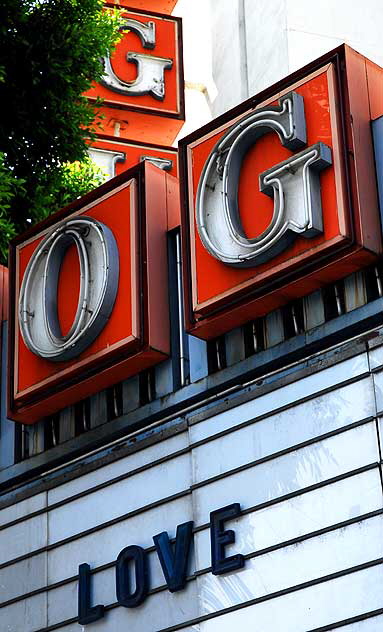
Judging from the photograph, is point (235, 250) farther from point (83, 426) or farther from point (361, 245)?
point (83, 426)

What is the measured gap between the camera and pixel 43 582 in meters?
15.2

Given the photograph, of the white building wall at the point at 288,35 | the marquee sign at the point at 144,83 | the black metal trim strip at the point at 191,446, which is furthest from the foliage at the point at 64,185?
the white building wall at the point at 288,35

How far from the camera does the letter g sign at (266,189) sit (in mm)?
13461

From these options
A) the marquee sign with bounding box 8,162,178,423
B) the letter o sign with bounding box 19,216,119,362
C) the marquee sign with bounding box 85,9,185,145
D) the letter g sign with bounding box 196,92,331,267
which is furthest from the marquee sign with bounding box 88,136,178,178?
the letter g sign with bounding box 196,92,331,267

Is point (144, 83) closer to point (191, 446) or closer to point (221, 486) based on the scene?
point (191, 446)

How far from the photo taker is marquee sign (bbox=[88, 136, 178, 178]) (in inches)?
837

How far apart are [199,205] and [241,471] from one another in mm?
2662

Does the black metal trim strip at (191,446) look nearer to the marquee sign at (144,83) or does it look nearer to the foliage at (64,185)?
the foliage at (64,185)

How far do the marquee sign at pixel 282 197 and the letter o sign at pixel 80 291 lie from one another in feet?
3.22

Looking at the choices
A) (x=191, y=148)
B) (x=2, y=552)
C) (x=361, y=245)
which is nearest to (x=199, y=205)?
(x=191, y=148)

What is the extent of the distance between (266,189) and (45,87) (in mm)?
5885

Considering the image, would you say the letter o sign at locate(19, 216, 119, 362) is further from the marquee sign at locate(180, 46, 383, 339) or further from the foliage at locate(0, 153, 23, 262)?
the foliage at locate(0, 153, 23, 262)

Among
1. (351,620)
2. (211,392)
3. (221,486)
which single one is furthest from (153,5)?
(351,620)

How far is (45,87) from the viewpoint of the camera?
1895 cm
